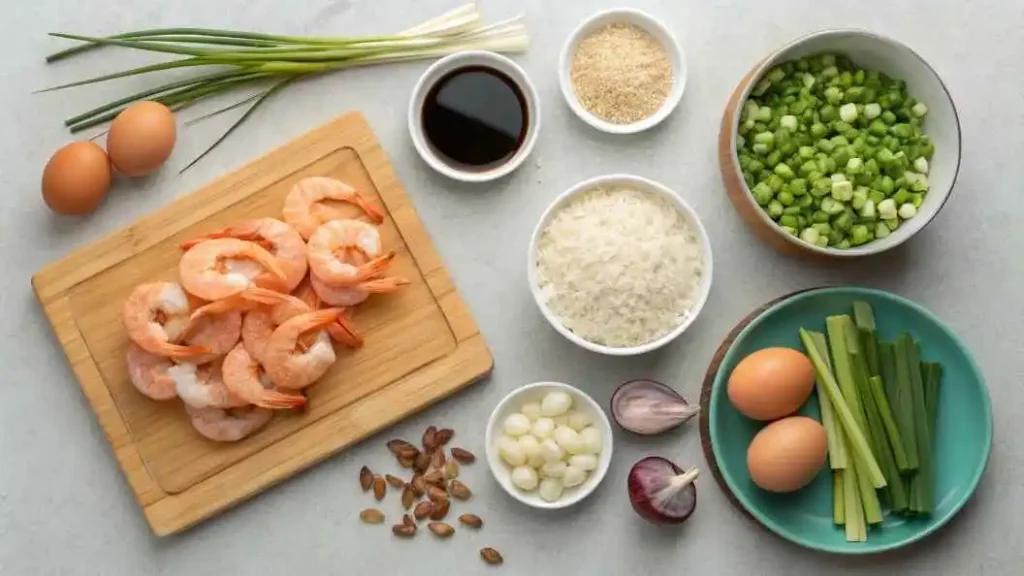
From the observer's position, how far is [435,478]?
1775mm

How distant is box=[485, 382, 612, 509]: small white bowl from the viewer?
5.60 ft

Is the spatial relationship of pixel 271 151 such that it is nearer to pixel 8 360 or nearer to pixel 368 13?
pixel 368 13

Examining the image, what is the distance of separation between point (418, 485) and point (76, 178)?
2.56 feet

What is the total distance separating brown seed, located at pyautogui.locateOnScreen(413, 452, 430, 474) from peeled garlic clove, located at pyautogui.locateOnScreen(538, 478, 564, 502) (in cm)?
21

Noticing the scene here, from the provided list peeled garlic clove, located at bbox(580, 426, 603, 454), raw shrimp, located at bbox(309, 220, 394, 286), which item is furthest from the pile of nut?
raw shrimp, located at bbox(309, 220, 394, 286)

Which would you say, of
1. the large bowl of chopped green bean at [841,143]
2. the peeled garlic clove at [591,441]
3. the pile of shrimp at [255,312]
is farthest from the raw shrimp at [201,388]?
the large bowl of chopped green bean at [841,143]

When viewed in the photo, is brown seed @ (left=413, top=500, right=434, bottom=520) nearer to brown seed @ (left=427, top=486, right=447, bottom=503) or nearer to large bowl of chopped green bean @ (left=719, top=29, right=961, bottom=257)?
brown seed @ (left=427, top=486, right=447, bottom=503)

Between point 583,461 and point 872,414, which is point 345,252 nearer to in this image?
point 583,461

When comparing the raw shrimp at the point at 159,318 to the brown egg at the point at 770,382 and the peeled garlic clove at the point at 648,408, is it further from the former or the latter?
the brown egg at the point at 770,382

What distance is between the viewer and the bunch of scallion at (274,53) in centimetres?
178

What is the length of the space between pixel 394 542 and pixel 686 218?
29.9 inches

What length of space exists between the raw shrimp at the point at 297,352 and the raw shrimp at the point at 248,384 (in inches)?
0.8

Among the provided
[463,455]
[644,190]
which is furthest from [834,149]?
[463,455]

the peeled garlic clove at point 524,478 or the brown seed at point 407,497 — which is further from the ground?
the brown seed at point 407,497
